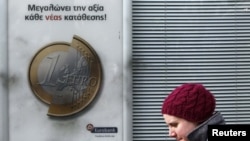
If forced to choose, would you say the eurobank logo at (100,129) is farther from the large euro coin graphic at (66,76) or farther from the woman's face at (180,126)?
the woman's face at (180,126)

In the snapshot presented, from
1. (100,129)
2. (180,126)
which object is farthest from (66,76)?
(180,126)

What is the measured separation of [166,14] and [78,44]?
800 millimetres

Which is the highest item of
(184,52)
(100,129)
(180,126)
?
(184,52)

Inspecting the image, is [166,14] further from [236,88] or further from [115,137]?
[115,137]

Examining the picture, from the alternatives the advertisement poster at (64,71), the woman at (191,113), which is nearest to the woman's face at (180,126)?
the woman at (191,113)

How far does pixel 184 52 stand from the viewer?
3713 mm

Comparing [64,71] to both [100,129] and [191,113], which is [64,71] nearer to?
[100,129]

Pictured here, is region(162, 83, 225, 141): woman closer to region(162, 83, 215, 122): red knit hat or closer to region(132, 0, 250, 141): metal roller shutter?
region(162, 83, 215, 122): red knit hat

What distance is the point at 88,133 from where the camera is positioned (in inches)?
143

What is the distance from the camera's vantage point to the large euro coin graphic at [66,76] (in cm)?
361

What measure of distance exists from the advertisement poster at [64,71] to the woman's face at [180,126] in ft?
7.04

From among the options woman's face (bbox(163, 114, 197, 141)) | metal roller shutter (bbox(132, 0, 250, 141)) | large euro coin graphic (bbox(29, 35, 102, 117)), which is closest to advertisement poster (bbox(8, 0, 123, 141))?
large euro coin graphic (bbox(29, 35, 102, 117))

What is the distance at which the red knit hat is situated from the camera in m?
1.44

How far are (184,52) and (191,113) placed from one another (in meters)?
2.31
